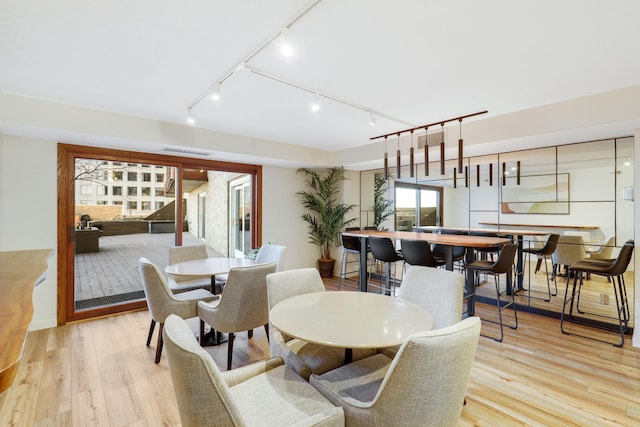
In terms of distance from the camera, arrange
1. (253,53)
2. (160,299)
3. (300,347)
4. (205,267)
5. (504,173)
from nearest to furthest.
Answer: (300,347)
(253,53)
(160,299)
(205,267)
(504,173)

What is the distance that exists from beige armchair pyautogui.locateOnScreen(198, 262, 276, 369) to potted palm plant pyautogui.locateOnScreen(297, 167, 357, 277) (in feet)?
10.7

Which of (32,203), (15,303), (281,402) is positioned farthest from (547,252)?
(32,203)

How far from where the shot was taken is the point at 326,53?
2.20 meters

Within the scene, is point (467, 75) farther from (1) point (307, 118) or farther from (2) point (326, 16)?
(1) point (307, 118)

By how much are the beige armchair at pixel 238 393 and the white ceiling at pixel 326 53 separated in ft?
5.71

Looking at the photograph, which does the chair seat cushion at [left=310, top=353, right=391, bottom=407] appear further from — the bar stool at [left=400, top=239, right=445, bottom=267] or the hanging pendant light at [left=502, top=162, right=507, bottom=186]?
the hanging pendant light at [left=502, top=162, right=507, bottom=186]

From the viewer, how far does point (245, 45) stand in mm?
2102

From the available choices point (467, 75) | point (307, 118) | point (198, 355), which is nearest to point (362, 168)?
point (307, 118)

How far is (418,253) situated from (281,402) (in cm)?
258

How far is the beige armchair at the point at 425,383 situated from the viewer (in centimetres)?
115

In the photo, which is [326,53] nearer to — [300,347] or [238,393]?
[300,347]

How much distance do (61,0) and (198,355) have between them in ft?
6.53

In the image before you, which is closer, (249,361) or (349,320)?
(349,320)

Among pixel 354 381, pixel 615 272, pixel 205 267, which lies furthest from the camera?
pixel 205 267
